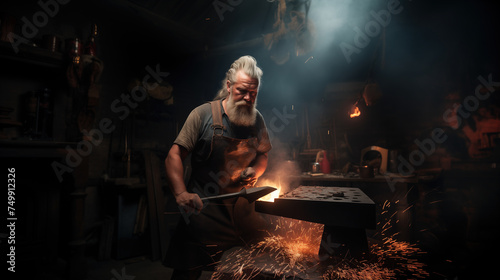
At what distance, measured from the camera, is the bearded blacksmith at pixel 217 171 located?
7.25ft

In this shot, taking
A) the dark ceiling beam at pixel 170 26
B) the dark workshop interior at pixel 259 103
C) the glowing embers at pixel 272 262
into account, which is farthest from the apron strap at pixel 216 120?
the dark ceiling beam at pixel 170 26

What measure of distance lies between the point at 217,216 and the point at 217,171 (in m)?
0.41

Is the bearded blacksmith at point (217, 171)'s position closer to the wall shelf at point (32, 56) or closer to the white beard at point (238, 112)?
the white beard at point (238, 112)

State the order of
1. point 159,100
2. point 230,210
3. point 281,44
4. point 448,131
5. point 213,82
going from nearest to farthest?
point 230,210 → point 281,44 → point 448,131 → point 159,100 → point 213,82

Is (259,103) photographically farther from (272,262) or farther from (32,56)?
(272,262)

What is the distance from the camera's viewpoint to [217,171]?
96.1 inches

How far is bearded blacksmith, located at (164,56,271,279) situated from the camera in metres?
2.21

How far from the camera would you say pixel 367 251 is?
1.80 m

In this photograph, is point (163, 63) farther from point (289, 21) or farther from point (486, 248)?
point (486, 248)

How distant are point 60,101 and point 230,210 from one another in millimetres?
3657

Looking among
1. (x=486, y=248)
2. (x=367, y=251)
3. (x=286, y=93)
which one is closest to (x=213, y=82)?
(x=286, y=93)

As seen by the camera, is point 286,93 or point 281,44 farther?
point 286,93

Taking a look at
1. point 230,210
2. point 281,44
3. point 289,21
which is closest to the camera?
point 230,210

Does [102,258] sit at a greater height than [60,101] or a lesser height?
lesser
